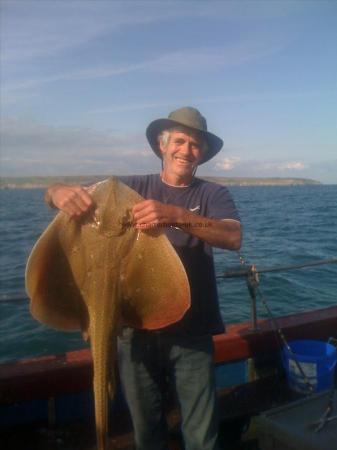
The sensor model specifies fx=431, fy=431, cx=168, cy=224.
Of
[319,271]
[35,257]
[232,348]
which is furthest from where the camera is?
[319,271]

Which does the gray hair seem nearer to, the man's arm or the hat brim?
the hat brim

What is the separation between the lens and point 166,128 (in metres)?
3.17

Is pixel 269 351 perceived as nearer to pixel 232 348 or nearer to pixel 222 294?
pixel 232 348

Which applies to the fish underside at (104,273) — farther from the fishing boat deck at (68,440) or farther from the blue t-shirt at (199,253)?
the fishing boat deck at (68,440)

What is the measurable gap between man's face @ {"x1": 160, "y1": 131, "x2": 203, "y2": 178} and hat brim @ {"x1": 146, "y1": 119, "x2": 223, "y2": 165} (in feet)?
0.22

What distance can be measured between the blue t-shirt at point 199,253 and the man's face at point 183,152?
14 centimetres

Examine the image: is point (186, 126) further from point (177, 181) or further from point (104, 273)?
point (104, 273)

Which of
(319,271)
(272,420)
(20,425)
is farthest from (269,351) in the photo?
Result: (319,271)

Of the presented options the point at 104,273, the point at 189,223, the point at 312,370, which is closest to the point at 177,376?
the point at 104,273

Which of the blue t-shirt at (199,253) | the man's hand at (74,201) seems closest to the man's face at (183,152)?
the blue t-shirt at (199,253)

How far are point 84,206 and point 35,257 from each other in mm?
385

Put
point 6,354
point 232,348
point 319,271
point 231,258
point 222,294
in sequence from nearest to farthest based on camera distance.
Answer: point 232,348 < point 6,354 < point 222,294 < point 319,271 < point 231,258

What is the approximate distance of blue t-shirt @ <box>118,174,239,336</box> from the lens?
2943mm

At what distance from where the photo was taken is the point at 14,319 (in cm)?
1122
